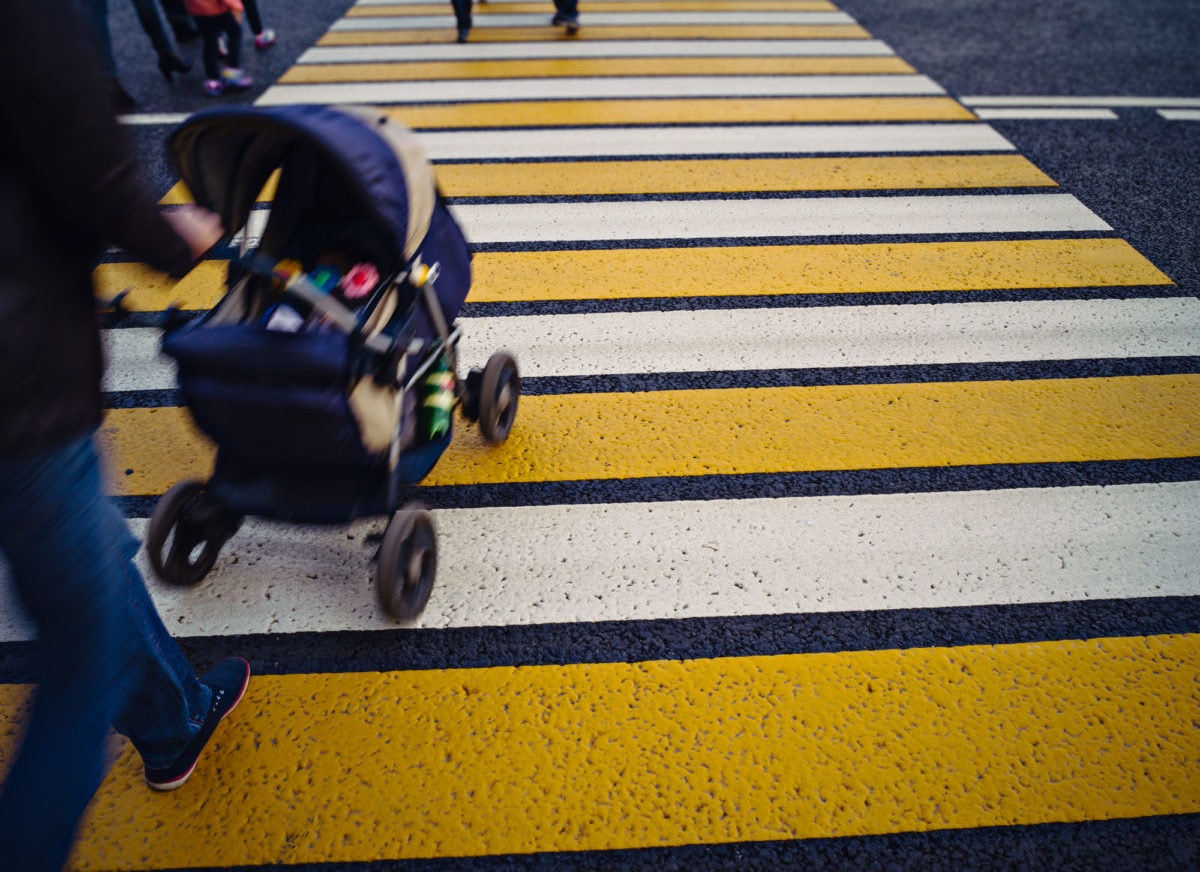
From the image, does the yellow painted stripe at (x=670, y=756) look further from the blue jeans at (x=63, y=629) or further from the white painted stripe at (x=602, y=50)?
the white painted stripe at (x=602, y=50)

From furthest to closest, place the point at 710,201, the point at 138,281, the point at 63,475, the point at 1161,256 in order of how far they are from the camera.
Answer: the point at 710,201
the point at 1161,256
the point at 138,281
the point at 63,475

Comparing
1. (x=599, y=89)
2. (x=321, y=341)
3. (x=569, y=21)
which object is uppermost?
(x=321, y=341)

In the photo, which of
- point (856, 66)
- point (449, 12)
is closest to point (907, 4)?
point (856, 66)

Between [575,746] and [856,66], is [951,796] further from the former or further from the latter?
[856,66]

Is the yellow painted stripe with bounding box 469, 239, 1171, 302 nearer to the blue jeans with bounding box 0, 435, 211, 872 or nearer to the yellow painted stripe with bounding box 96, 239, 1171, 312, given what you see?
the yellow painted stripe with bounding box 96, 239, 1171, 312

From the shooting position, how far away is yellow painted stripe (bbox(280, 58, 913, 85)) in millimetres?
6234

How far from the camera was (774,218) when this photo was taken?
169 inches

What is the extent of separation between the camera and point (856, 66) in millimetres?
6414

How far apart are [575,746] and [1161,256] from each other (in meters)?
3.96

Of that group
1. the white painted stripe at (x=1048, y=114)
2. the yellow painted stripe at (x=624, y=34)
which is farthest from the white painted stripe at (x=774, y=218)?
the yellow painted stripe at (x=624, y=34)

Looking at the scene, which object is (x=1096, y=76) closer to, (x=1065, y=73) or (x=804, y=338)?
(x=1065, y=73)

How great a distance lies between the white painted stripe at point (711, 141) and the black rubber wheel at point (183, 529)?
11.0ft

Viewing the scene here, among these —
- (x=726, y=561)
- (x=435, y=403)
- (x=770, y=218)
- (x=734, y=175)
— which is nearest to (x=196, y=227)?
(x=435, y=403)

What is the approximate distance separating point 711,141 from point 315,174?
3.50 meters
